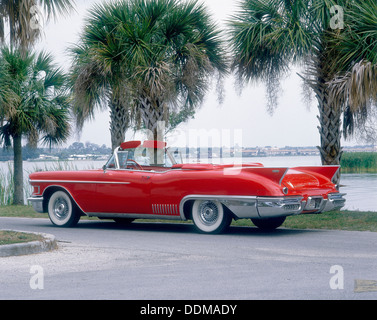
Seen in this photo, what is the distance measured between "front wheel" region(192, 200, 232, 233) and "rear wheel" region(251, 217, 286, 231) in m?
1.23

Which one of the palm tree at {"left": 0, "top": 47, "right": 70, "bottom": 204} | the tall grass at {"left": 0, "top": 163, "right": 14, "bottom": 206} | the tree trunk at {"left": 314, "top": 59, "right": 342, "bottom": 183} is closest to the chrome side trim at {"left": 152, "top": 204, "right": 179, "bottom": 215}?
the tree trunk at {"left": 314, "top": 59, "right": 342, "bottom": 183}

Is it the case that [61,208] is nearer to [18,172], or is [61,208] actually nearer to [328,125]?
[328,125]

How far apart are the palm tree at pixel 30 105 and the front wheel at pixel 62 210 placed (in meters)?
8.58

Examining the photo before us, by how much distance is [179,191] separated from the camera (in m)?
11.3

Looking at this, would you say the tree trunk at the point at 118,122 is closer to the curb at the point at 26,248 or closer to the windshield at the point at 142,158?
the windshield at the point at 142,158

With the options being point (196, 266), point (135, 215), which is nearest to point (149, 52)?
point (135, 215)

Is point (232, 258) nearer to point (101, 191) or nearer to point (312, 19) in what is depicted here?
point (101, 191)

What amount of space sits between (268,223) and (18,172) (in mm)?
12785

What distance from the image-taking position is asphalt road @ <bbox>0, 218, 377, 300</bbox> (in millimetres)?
6434

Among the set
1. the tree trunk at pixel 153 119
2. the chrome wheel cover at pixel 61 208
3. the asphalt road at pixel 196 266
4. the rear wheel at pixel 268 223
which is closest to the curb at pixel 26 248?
the asphalt road at pixel 196 266

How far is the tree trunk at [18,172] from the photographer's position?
22.4 meters

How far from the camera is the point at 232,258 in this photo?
339 inches

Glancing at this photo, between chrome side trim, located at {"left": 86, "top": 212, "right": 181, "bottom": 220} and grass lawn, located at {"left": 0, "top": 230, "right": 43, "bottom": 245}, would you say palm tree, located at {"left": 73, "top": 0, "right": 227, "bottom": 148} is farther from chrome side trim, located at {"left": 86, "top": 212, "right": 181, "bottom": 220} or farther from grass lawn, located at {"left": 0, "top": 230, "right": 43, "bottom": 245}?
grass lawn, located at {"left": 0, "top": 230, "right": 43, "bottom": 245}

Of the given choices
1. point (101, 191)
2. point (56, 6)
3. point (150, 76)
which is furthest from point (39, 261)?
point (150, 76)
